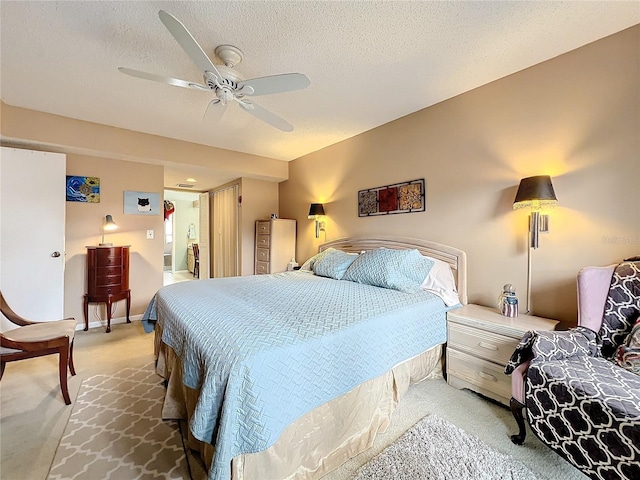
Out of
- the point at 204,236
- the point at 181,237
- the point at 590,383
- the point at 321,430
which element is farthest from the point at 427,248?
the point at 181,237

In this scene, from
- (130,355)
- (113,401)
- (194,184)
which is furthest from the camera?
(194,184)

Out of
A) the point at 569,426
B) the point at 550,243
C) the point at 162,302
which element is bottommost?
the point at 569,426

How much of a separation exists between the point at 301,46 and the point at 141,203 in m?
3.15

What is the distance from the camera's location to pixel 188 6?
1.57 metres

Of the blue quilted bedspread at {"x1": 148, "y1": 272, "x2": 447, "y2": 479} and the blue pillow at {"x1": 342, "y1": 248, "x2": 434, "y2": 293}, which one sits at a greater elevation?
the blue pillow at {"x1": 342, "y1": 248, "x2": 434, "y2": 293}

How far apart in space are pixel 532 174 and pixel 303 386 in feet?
7.59

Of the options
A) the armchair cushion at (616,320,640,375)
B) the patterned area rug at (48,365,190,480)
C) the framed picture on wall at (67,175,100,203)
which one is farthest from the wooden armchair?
the armchair cushion at (616,320,640,375)

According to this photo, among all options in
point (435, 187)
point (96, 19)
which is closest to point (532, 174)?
point (435, 187)

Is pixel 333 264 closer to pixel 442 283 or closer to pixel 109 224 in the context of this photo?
pixel 442 283

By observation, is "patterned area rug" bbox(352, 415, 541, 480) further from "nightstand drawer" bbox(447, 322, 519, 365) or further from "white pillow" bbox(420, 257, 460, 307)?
"white pillow" bbox(420, 257, 460, 307)

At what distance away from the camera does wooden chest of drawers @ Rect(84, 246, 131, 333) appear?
329 centimetres

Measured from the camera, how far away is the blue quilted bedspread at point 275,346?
→ 1083 mm

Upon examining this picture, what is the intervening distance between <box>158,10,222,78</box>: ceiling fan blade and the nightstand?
7.98ft

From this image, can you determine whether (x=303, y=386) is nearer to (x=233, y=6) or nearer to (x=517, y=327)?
(x=517, y=327)
